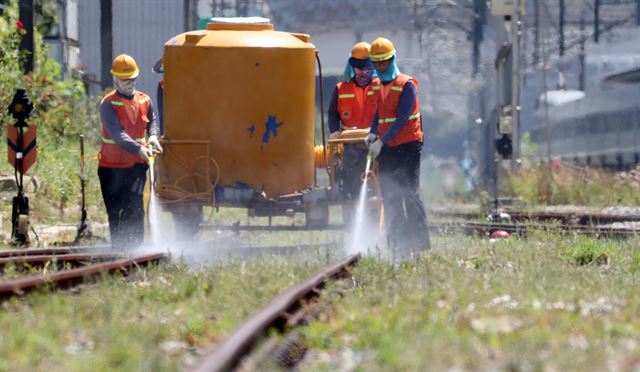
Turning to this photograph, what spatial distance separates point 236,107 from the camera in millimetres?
12906

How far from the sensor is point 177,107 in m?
13.0

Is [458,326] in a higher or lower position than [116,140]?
lower

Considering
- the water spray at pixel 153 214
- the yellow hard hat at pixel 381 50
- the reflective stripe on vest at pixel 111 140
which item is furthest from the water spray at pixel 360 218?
the reflective stripe on vest at pixel 111 140

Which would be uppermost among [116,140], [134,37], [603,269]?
[134,37]

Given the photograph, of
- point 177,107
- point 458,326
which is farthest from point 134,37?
point 458,326

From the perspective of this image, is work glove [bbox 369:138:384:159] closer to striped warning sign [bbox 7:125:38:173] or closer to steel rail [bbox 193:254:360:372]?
steel rail [bbox 193:254:360:372]

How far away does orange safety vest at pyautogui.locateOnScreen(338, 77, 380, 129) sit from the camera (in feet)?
44.3

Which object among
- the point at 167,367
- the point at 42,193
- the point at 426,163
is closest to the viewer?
the point at 167,367

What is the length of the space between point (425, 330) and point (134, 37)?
32.1 meters

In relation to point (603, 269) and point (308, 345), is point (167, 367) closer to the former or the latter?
point (308, 345)

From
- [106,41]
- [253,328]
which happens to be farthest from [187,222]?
[106,41]

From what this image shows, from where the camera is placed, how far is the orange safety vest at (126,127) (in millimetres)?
12969

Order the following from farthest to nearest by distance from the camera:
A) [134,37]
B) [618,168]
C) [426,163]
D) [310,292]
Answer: [134,37] < [426,163] < [618,168] < [310,292]

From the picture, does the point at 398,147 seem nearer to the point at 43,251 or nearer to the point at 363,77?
the point at 363,77
